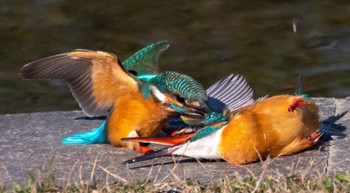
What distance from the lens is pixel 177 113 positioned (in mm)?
5191

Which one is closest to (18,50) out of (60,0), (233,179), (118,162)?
(60,0)

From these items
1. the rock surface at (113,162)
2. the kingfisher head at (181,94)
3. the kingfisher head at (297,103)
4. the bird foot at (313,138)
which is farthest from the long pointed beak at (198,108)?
the bird foot at (313,138)

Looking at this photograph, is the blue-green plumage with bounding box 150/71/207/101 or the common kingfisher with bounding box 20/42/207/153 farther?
the common kingfisher with bounding box 20/42/207/153

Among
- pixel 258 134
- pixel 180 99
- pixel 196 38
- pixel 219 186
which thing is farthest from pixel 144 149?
pixel 196 38

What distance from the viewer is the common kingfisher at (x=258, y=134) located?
492 cm

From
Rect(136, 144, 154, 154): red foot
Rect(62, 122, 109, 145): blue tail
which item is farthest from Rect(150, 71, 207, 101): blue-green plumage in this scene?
Rect(62, 122, 109, 145): blue tail

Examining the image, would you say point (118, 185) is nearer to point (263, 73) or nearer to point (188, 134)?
point (188, 134)

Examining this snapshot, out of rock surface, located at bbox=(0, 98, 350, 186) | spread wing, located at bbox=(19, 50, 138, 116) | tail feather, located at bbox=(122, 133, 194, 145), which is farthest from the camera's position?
A: spread wing, located at bbox=(19, 50, 138, 116)

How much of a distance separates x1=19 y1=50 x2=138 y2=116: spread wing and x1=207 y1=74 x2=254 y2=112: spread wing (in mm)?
581

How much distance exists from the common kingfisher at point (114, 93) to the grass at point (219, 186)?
0.57 metres

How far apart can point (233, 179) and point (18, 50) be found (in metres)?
4.44

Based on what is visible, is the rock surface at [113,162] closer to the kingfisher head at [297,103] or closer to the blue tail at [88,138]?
the blue tail at [88,138]

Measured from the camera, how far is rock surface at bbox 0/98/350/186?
15.9 feet

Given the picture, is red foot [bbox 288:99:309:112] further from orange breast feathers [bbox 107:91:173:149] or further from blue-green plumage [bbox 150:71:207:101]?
orange breast feathers [bbox 107:91:173:149]
